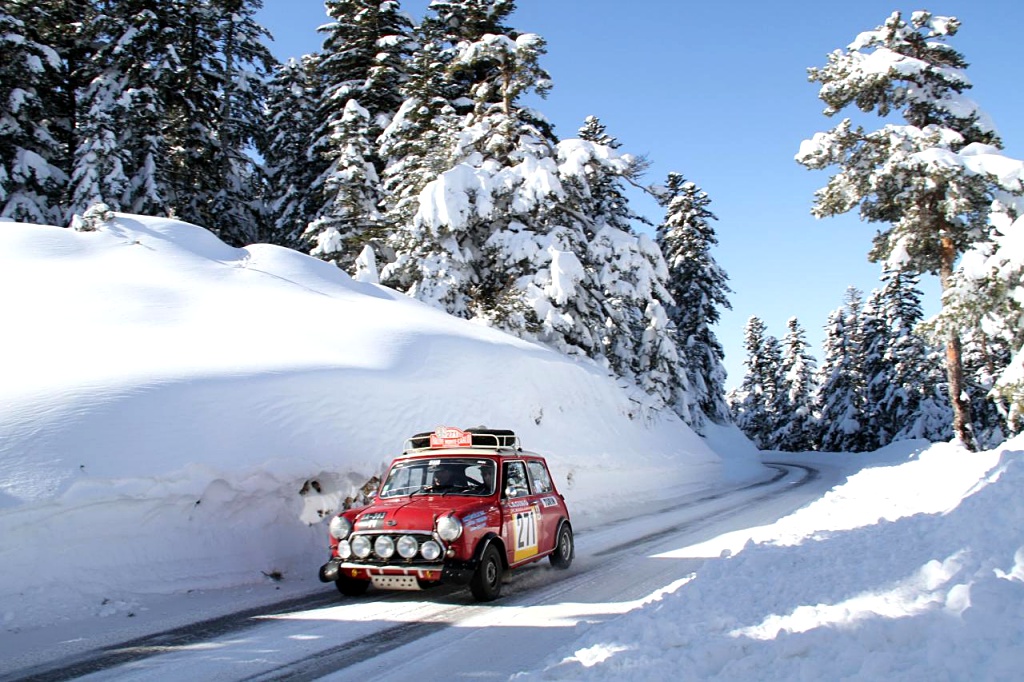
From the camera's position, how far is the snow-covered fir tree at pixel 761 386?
6738cm

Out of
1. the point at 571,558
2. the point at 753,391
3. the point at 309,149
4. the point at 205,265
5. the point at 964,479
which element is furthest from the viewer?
the point at 753,391

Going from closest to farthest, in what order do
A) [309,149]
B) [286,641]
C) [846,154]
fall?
[286,641] → [846,154] → [309,149]

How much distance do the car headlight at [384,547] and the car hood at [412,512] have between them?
11 cm

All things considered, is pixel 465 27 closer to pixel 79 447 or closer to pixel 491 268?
pixel 491 268

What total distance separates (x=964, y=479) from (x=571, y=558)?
839 cm

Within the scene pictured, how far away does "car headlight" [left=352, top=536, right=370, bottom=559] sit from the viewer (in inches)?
306

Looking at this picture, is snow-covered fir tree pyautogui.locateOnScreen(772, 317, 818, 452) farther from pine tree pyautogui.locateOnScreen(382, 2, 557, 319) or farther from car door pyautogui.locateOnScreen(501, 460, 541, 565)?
car door pyautogui.locateOnScreen(501, 460, 541, 565)

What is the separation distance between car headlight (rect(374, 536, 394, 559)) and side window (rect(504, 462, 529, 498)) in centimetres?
173

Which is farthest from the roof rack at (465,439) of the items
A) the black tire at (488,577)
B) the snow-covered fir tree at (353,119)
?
the snow-covered fir tree at (353,119)

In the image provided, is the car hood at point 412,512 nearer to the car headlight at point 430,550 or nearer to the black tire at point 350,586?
the car headlight at point 430,550

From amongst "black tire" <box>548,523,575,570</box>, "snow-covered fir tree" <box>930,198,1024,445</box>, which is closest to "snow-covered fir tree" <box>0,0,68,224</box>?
"black tire" <box>548,523,575,570</box>

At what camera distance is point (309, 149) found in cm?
3294

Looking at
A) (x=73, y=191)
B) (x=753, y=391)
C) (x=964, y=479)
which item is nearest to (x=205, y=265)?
(x=73, y=191)

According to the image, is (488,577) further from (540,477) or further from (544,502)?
(540,477)
